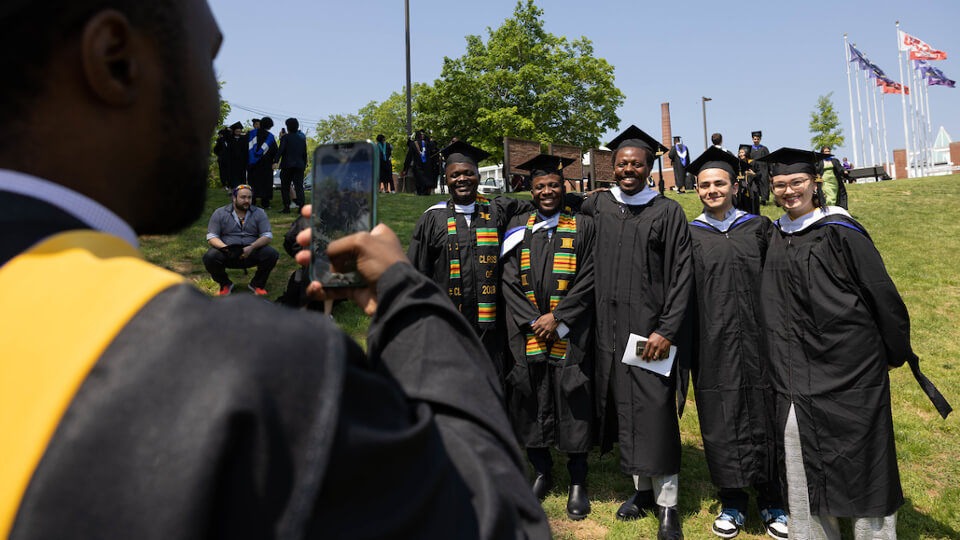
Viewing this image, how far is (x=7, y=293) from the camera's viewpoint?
56cm

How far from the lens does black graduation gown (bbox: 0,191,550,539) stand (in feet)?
1.64

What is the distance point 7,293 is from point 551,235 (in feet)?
15.4

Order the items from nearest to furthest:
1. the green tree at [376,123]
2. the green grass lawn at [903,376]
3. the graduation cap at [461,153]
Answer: the green grass lawn at [903,376]
the graduation cap at [461,153]
the green tree at [376,123]

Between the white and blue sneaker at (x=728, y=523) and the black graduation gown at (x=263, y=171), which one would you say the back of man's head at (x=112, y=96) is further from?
the black graduation gown at (x=263, y=171)

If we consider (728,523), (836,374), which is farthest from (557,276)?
(728,523)

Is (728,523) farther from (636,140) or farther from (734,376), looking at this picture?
(636,140)

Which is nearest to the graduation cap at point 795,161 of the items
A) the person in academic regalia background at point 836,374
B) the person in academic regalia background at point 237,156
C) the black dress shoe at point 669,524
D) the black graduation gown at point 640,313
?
the person in academic regalia background at point 836,374

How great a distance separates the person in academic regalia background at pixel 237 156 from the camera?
14172 mm

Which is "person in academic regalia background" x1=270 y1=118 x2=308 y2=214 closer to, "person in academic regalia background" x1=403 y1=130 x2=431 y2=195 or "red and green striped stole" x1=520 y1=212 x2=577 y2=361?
"person in academic regalia background" x1=403 y1=130 x2=431 y2=195

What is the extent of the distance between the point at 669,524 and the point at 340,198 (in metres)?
3.99

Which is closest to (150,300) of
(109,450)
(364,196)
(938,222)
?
(109,450)

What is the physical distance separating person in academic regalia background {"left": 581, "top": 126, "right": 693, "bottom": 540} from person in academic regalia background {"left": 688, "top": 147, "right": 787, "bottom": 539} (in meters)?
0.21

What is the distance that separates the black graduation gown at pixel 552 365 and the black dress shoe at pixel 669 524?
2.30 feet

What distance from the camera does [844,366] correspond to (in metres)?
3.74
